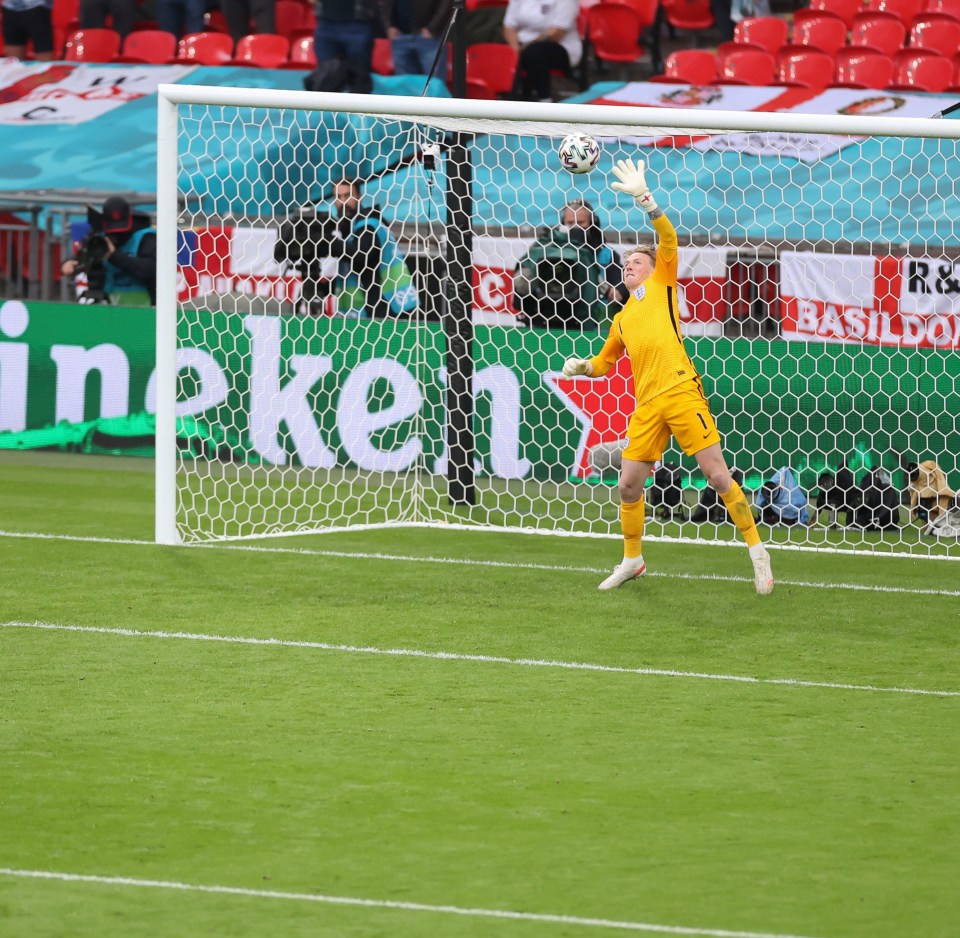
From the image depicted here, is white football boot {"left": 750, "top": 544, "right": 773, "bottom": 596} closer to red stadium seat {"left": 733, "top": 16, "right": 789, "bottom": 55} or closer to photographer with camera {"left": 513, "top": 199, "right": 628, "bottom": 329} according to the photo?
photographer with camera {"left": 513, "top": 199, "right": 628, "bottom": 329}

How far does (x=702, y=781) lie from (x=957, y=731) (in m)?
1.25

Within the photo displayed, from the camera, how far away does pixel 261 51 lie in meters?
19.1

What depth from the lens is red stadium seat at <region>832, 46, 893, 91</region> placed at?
55.8 feet

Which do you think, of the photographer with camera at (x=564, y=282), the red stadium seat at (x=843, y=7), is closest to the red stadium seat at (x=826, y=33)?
the red stadium seat at (x=843, y=7)

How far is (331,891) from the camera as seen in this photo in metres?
4.37

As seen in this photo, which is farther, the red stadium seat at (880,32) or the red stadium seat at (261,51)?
the red stadium seat at (261,51)

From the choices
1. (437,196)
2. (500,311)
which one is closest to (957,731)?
(500,311)

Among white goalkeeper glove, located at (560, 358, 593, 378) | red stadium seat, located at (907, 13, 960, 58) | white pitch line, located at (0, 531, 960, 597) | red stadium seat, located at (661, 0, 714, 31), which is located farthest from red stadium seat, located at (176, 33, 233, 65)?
white goalkeeper glove, located at (560, 358, 593, 378)

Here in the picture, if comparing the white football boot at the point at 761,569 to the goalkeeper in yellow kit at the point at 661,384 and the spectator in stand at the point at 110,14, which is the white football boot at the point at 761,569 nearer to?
the goalkeeper in yellow kit at the point at 661,384

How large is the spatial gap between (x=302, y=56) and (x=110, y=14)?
299 centimetres

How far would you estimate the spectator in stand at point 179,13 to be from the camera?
19.8 meters

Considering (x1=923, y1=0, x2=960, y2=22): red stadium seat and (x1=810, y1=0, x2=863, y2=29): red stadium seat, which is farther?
(x1=810, y1=0, x2=863, y2=29): red stadium seat

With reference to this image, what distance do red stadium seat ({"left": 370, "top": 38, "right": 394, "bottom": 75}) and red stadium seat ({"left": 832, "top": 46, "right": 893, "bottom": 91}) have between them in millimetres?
4705

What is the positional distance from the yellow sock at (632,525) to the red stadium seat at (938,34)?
33.1ft
